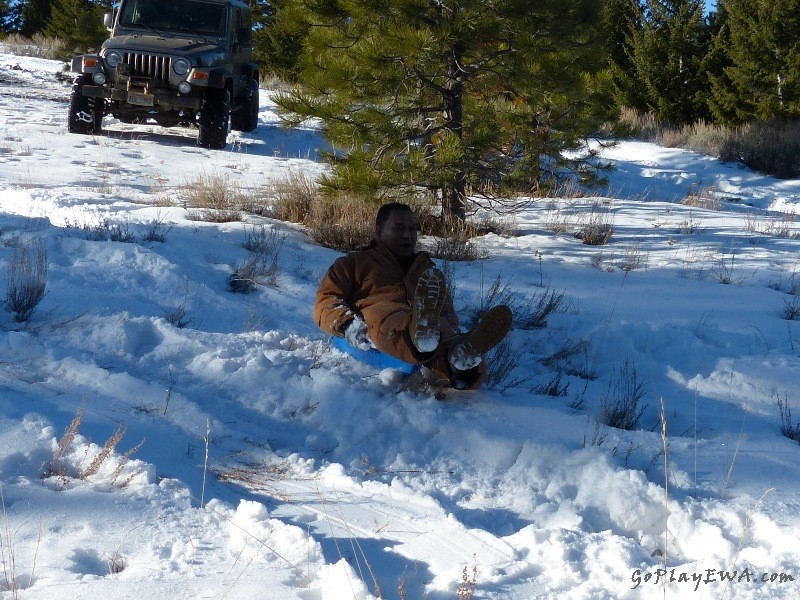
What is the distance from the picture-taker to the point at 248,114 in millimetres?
12008

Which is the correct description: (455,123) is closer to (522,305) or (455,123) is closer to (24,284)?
(522,305)

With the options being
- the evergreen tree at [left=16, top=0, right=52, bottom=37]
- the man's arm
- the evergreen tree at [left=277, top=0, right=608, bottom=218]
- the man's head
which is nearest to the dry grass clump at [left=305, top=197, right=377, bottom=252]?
the evergreen tree at [left=277, top=0, right=608, bottom=218]

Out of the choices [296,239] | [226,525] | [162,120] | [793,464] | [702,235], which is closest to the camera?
[226,525]

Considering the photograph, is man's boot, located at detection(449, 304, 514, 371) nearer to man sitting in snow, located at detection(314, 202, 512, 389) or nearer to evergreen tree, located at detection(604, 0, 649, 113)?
man sitting in snow, located at detection(314, 202, 512, 389)

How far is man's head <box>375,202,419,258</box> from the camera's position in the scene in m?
3.91

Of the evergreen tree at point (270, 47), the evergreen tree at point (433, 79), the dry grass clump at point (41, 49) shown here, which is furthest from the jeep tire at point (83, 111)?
the dry grass clump at point (41, 49)

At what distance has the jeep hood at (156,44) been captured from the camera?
10.1 m

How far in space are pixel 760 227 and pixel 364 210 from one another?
162 inches

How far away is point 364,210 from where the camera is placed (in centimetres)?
643

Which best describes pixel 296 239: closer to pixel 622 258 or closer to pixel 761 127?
pixel 622 258

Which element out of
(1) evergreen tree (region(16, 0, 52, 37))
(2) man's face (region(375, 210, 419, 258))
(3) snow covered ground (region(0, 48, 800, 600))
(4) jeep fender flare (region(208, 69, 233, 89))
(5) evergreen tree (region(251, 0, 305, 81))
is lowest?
(3) snow covered ground (region(0, 48, 800, 600))

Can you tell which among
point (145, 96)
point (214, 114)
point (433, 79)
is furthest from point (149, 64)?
point (433, 79)

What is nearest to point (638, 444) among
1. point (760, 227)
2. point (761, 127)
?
point (760, 227)

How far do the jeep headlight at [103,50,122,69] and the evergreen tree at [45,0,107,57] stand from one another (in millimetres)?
7462
